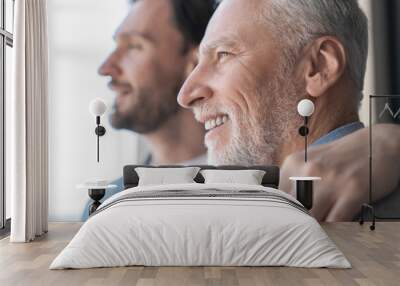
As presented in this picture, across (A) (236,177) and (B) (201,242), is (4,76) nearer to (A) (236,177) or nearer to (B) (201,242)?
(A) (236,177)

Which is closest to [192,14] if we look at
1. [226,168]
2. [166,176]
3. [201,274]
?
[226,168]

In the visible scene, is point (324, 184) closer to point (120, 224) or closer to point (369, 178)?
point (369, 178)

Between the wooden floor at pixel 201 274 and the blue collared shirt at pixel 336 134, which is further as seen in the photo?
the blue collared shirt at pixel 336 134

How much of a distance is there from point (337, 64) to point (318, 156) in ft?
3.97

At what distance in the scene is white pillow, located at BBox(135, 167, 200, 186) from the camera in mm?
7242

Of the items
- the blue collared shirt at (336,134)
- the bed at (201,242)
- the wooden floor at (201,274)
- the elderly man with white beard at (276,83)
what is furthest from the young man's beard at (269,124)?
the bed at (201,242)

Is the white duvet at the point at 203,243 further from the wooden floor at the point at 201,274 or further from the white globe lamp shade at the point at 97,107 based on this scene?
the white globe lamp shade at the point at 97,107

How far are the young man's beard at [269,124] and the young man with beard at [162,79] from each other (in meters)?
0.57

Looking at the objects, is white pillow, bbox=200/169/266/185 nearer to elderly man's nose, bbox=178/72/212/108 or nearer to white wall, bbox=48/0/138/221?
elderly man's nose, bbox=178/72/212/108

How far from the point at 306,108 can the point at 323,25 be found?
3.94ft

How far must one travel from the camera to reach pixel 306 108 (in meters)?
7.57

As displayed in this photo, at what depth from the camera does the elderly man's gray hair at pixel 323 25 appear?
7.92 m

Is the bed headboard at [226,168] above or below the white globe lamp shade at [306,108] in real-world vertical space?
below

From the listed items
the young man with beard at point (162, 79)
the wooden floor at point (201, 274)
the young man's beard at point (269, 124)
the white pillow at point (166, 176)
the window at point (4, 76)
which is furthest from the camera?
the young man with beard at point (162, 79)
